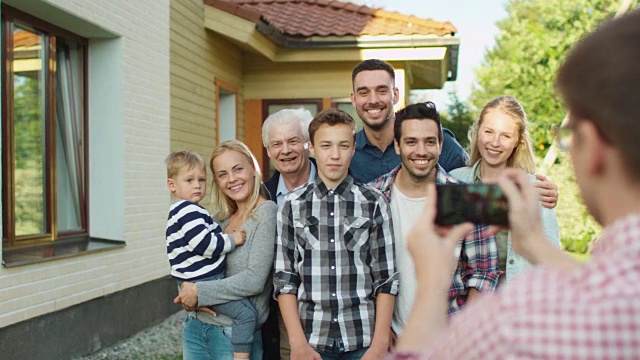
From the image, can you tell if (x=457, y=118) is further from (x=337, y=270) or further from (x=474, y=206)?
(x=474, y=206)

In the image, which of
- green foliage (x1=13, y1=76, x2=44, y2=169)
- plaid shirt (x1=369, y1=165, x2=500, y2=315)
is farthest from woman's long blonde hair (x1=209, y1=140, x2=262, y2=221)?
green foliage (x1=13, y1=76, x2=44, y2=169)

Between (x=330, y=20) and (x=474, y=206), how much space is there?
→ 1120 cm

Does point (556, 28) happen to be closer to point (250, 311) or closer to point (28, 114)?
point (28, 114)

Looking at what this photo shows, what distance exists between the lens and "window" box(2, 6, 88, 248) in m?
6.52

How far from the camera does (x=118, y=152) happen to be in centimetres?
813

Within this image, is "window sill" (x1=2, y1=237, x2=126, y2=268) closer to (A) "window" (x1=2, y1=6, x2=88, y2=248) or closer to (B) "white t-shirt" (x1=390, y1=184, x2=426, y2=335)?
(A) "window" (x1=2, y1=6, x2=88, y2=248)

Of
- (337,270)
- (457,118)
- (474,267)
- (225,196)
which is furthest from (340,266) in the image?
(457,118)

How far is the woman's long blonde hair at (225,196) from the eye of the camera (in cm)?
389

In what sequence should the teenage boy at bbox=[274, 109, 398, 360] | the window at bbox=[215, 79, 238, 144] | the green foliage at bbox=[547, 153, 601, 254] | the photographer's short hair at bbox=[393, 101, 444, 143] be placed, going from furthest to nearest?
the green foliage at bbox=[547, 153, 601, 254], the window at bbox=[215, 79, 238, 144], the photographer's short hair at bbox=[393, 101, 444, 143], the teenage boy at bbox=[274, 109, 398, 360]

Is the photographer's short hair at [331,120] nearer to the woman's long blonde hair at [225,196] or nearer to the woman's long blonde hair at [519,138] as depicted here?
the woman's long blonde hair at [225,196]

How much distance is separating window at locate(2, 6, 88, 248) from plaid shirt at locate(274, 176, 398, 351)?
3773 mm

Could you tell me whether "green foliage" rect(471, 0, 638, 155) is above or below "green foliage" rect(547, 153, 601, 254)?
above

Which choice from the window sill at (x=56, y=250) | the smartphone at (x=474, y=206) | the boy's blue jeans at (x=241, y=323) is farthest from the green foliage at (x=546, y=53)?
the smartphone at (x=474, y=206)

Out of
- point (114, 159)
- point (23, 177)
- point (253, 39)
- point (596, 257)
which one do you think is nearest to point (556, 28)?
point (253, 39)
